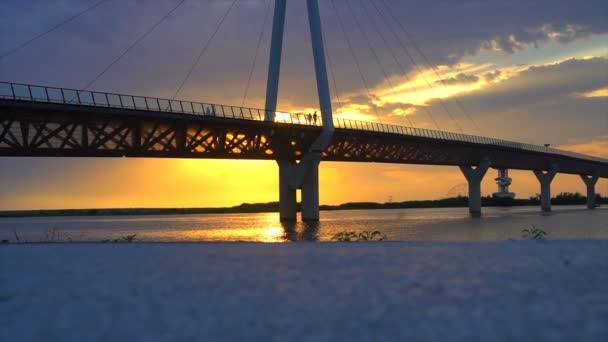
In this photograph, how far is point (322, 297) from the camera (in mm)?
4461

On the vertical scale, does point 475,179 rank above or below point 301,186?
above

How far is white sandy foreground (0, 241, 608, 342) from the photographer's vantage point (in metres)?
3.80

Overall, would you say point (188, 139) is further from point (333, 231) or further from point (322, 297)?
point (322, 297)

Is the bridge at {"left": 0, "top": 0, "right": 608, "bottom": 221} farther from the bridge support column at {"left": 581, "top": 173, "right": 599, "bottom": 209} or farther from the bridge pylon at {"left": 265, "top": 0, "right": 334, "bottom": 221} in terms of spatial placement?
the bridge support column at {"left": 581, "top": 173, "right": 599, "bottom": 209}

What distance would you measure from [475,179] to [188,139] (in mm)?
83119

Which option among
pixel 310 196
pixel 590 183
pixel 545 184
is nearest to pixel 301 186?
pixel 310 196

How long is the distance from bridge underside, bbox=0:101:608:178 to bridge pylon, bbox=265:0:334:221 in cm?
185

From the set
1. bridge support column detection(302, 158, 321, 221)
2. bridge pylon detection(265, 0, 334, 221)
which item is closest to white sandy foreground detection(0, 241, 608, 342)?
bridge pylon detection(265, 0, 334, 221)

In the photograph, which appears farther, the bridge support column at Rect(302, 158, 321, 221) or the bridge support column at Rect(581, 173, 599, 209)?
the bridge support column at Rect(581, 173, 599, 209)

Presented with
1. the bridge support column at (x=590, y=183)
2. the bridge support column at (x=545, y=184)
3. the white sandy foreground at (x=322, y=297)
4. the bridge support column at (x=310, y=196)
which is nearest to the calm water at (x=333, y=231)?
the bridge support column at (x=310, y=196)

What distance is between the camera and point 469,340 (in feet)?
11.7

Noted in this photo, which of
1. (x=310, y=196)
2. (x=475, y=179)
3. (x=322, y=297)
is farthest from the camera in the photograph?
(x=475, y=179)

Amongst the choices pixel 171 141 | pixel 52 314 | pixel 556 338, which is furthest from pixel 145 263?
pixel 171 141

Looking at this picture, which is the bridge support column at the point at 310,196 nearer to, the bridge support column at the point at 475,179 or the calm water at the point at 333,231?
the calm water at the point at 333,231
